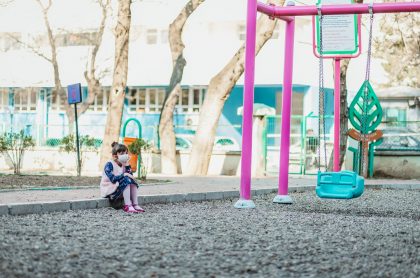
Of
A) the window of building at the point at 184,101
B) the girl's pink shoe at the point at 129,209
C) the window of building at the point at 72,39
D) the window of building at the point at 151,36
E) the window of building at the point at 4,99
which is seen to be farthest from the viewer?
the window of building at the point at 4,99

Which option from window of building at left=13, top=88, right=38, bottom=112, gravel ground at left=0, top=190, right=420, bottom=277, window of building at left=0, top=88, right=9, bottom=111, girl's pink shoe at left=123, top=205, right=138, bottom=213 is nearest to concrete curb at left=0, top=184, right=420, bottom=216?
gravel ground at left=0, top=190, right=420, bottom=277

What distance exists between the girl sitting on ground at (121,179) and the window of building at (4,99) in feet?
139

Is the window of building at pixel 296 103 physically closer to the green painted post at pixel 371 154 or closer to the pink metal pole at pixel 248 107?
the green painted post at pixel 371 154

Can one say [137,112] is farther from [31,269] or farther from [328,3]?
[31,269]

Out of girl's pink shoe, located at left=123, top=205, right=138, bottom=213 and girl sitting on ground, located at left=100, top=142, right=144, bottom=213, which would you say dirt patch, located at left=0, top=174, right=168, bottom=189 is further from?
girl's pink shoe, located at left=123, top=205, right=138, bottom=213

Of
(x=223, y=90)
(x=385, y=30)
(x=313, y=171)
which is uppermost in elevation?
(x=385, y=30)

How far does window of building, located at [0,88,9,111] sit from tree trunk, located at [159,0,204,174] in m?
26.1

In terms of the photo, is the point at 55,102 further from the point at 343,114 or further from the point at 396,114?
the point at 343,114

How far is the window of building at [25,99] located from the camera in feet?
178

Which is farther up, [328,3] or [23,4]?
[23,4]

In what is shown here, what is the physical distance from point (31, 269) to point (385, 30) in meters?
44.1

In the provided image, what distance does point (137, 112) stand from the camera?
51.6 m

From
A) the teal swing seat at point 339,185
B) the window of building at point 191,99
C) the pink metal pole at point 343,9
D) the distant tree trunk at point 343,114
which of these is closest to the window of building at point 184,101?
the window of building at point 191,99

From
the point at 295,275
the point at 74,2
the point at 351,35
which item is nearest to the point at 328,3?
the point at 351,35
